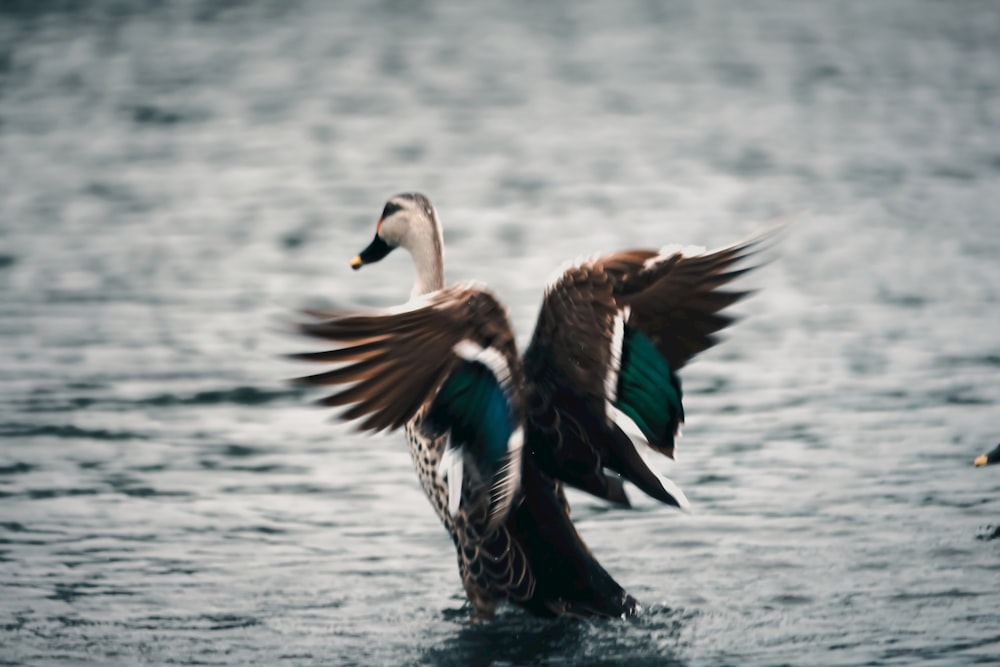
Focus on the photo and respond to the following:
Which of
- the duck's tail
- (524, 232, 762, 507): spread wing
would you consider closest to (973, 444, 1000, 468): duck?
(524, 232, 762, 507): spread wing

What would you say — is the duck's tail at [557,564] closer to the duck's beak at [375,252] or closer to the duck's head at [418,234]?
the duck's head at [418,234]

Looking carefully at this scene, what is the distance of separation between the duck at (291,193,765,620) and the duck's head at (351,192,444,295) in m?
0.68

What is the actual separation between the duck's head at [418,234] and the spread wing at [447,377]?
1.12 m

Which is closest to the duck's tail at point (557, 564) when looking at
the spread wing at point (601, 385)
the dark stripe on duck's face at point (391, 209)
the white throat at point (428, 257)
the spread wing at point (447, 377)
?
the spread wing at point (601, 385)

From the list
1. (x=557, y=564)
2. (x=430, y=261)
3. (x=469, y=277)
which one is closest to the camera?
(x=557, y=564)

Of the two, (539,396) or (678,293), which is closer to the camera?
(539,396)

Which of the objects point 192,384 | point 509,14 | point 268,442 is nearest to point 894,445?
point 268,442

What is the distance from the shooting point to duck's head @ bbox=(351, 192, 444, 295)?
6898 mm

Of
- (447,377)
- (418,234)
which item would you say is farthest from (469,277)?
Answer: (447,377)

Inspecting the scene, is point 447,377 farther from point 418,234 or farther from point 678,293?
point 418,234

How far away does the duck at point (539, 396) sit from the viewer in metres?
5.44

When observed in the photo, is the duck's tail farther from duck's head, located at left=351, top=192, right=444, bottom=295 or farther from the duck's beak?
the duck's beak

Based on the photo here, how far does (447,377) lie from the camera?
18.2 feet

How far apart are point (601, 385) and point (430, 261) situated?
48.2 inches
